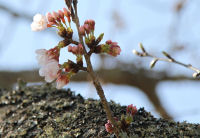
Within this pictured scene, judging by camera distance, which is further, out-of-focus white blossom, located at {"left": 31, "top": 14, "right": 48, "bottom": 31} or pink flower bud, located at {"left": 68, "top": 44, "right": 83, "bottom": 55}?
out-of-focus white blossom, located at {"left": 31, "top": 14, "right": 48, "bottom": 31}

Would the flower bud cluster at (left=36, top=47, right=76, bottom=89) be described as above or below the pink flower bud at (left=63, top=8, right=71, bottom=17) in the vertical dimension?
below

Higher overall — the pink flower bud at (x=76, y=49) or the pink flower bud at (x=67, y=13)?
the pink flower bud at (x=67, y=13)

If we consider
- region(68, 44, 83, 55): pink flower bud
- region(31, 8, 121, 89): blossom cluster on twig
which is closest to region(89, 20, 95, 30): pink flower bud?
region(31, 8, 121, 89): blossom cluster on twig

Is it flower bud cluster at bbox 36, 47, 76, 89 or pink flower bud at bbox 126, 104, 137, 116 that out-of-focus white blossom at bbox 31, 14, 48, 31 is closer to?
flower bud cluster at bbox 36, 47, 76, 89

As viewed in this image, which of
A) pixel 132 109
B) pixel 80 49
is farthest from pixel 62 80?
pixel 132 109

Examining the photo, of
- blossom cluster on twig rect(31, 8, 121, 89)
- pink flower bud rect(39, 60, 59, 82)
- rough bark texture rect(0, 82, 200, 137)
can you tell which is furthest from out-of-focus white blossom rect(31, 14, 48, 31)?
rough bark texture rect(0, 82, 200, 137)

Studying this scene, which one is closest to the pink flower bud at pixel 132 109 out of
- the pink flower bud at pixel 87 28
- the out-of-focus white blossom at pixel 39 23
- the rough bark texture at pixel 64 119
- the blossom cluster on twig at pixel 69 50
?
the rough bark texture at pixel 64 119

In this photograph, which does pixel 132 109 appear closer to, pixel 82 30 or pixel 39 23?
pixel 82 30

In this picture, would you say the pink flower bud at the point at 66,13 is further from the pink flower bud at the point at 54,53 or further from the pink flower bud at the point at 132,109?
the pink flower bud at the point at 132,109

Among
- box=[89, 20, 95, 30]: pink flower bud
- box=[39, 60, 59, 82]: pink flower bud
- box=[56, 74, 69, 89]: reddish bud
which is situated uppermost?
box=[89, 20, 95, 30]: pink flower bud
